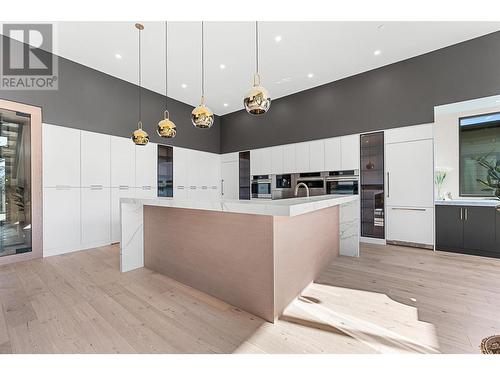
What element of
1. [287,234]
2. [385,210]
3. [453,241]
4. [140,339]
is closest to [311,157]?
[385,210]

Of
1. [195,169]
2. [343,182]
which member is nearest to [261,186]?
[195,169]

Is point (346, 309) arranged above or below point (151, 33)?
below

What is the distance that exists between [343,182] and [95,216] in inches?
189

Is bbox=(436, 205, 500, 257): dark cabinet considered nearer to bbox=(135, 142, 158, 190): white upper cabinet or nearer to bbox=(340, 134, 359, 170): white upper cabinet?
bbox=(340, 134, 359, 170): white upper cabinet

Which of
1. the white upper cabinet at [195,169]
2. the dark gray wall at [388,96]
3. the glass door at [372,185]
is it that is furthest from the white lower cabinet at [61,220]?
the glass door at [372,185]

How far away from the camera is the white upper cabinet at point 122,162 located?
427 centimetres

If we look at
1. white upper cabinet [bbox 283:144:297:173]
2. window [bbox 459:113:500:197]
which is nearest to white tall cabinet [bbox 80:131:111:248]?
white upper cabinet [bbox 283:144:297:173]

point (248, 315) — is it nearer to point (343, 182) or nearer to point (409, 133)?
point (343, 182)

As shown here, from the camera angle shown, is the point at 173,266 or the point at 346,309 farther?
the point at 173,266

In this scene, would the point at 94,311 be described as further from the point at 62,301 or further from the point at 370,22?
the point at 370,22

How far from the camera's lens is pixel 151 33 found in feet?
10.3

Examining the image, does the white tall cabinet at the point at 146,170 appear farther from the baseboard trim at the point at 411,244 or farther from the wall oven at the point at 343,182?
the baseboard trim at the point at 411,244
